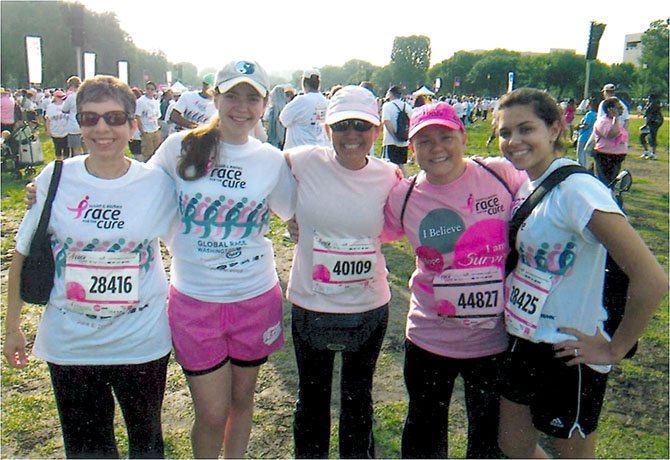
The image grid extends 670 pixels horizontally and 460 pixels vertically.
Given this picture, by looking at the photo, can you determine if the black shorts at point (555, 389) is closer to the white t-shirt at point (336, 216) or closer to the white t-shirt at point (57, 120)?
the white t-shirt at point (336, 216)

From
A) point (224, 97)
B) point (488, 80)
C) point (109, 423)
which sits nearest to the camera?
point (109, 423)

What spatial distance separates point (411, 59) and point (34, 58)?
8741 cm

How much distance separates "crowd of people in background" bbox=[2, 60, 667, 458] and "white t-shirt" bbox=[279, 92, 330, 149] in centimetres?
471

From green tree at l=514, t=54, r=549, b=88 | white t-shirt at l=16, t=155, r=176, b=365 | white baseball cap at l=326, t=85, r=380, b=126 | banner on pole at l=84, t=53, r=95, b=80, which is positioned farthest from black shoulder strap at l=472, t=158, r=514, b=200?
green tree at l=514, t=54, r=549, b=88

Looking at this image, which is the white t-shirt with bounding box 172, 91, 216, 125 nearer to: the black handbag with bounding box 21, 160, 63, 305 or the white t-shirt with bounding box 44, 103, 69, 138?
the white t-shirt with bounding box 44, 103, 69, 138

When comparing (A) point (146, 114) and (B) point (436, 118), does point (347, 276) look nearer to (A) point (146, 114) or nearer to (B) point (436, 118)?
(B) point (436, 118)

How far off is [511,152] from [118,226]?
1.72 metres

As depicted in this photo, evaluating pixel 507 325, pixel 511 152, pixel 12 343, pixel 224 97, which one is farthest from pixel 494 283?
pixel 12 343

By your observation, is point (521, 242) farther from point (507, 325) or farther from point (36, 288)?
point (36, 288)

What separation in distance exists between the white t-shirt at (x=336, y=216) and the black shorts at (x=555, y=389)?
76 centimetres

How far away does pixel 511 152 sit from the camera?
244 cm

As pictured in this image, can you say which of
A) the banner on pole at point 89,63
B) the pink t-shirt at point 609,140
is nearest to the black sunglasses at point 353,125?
the pink t-shirt at point 609,140

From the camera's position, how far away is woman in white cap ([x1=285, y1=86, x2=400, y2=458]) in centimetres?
272

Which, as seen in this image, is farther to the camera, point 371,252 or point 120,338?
point 371,252
